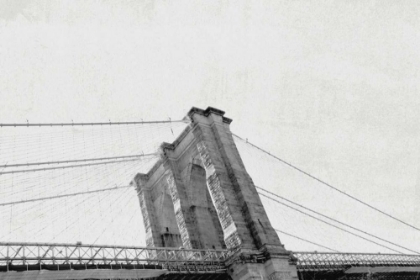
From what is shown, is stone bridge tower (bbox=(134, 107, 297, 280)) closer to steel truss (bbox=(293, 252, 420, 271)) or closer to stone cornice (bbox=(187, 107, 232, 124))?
stone cornice (bbox=(187, 107, 232, 124))

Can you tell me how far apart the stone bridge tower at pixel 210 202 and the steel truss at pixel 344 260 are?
431 centimetres

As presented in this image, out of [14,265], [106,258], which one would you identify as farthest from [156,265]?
[14,265]

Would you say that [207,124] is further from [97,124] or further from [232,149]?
[97,124]

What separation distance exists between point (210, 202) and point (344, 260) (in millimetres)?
14036

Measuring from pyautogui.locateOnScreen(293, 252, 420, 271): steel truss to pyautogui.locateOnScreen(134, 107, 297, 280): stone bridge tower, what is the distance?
170 inches

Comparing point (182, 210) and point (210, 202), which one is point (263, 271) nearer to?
point (182, 210)

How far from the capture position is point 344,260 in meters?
35.7

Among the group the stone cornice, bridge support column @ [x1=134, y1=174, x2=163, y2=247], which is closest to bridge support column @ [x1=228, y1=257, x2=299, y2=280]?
bridge support column @ [x1=134, y1=174, x2=163, y2=247]

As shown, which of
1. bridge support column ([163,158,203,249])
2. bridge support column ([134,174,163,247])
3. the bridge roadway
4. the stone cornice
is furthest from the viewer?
bridge support column ([134,174,163,247])

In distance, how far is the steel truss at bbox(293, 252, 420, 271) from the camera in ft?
99.7

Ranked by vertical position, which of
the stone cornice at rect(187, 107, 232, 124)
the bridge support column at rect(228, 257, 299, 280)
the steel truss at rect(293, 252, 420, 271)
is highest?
the stone cornice at rect(187, 107, 232, 124)

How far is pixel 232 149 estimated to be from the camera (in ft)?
101

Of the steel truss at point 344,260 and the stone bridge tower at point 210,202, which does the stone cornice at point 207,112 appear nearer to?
the stone bridge tower at point 210,202

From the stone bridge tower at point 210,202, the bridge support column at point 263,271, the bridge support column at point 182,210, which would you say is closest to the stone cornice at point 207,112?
the stone bridge tower at point 210,202
